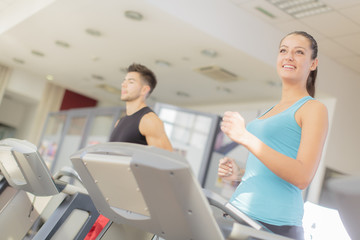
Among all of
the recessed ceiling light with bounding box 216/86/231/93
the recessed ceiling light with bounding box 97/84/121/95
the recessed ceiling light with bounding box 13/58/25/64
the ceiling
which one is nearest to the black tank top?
the ceiling

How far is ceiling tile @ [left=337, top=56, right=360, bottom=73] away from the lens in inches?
230

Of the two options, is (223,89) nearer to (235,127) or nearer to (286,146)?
(286,146)

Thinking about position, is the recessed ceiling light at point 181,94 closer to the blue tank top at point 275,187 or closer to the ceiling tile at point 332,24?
the ceiling tile at point 332,24

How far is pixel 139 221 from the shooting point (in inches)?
42.4

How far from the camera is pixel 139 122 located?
216cm

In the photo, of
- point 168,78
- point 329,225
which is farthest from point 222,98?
point 329,225

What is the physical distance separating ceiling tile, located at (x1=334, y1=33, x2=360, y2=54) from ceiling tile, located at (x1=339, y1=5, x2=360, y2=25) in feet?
1.41

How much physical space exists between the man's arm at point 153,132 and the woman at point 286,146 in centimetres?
82

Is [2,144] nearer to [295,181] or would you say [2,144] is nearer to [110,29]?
[295,181]

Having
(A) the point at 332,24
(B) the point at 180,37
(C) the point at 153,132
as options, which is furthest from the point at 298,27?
(C) the point at 153,132

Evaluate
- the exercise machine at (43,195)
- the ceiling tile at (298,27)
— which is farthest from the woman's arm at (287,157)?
the ceiling tile at (298,27)

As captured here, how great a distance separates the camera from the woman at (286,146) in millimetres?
1012

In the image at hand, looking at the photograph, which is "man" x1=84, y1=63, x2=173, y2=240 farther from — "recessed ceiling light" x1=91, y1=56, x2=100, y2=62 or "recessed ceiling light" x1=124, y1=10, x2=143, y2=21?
"recessed ceiling light" x1=91, y1=56, x2=100, y2=62

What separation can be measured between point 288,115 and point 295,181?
22 cm
